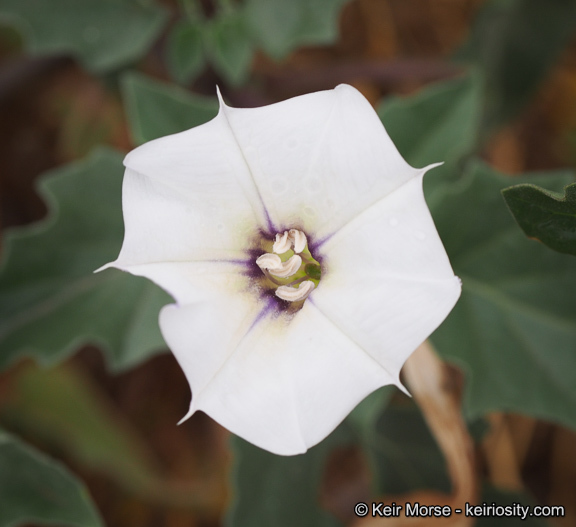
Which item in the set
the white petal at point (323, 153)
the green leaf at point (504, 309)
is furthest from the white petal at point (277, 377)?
the green leaf at point (504, 309)

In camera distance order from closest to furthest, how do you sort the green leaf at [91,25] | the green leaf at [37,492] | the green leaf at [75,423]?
the green leaf at [37,492], the green leaf at [91,25], the green leaf at [75,423]

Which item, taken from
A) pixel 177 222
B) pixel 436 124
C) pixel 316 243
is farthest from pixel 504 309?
pixel 177 222

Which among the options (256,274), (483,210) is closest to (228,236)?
(256,274)

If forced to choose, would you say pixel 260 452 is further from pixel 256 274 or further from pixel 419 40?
pixel 419 40

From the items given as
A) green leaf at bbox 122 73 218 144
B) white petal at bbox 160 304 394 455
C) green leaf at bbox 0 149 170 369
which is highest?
green leaf at bbox 122 73 218 144

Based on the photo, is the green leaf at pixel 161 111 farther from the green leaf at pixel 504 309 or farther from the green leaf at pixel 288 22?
the green leaf at pixel 504 309

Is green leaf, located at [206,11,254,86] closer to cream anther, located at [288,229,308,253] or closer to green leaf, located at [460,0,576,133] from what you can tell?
cream anther, located at [288,229,308,253]

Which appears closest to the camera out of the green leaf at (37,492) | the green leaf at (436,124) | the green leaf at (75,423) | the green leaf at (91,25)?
the green leaf at (37,492)

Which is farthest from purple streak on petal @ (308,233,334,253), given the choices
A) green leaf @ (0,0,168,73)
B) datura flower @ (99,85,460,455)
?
green leaf @ (0,0,168,73)
